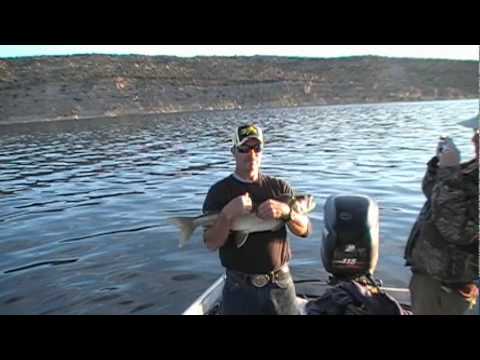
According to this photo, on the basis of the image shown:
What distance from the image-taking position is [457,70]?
109 meters

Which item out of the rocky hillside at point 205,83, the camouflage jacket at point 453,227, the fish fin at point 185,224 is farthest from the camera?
the rocky hillside at point 205,83

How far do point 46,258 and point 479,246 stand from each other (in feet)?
30.4

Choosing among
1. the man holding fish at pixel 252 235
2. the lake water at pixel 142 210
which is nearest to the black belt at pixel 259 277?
the man holding fish at pixel 252 235

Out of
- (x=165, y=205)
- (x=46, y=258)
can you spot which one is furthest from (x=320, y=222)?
(x=46, y=258)

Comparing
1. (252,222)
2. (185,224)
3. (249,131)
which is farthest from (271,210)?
(185,224)

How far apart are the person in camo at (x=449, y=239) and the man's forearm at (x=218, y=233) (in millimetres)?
2074

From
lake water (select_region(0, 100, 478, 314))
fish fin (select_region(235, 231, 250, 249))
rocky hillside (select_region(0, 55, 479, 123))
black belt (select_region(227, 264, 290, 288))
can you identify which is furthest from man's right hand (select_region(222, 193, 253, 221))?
rocky hillside (select_region(0, 55, 479, 123))

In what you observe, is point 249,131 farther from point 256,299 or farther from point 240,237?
point 256,299

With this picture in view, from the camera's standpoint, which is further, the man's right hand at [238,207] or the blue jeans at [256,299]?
the blue jeans at [256,299]

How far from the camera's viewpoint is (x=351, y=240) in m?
4.99

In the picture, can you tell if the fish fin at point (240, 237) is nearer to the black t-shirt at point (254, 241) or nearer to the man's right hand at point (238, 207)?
the black t-shirt at point (254, 241)

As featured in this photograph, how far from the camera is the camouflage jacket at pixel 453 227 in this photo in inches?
181

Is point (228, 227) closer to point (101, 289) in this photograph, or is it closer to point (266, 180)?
point (266, 180)

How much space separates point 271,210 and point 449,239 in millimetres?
1763
